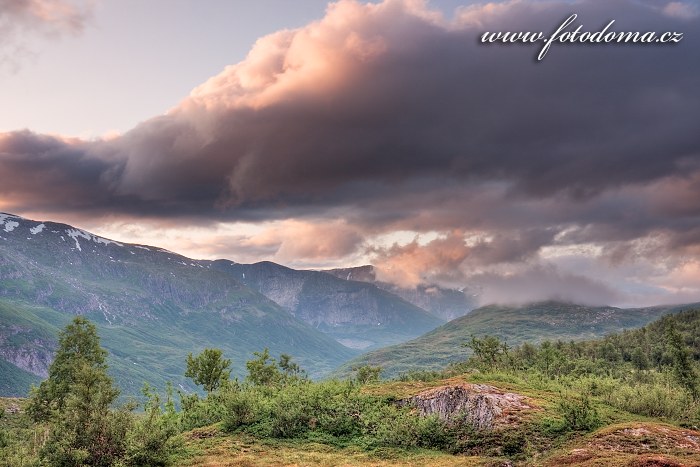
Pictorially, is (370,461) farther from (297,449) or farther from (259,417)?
(259,417)

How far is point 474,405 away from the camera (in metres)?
57.4

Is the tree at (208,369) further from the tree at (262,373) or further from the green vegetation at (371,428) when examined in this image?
the green vegetation at (371,428)

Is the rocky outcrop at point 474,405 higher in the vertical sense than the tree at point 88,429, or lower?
higher

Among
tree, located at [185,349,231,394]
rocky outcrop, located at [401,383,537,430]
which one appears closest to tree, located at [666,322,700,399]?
rocky outcrop, located at [401,383,537,430]

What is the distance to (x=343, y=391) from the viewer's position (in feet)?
243

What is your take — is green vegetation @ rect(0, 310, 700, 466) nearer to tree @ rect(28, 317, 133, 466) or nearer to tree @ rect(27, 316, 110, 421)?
tree @ rect(28, 317, 133, 466)

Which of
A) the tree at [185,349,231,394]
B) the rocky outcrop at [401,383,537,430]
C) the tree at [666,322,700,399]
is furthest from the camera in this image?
the tree at [185,349,231,394]

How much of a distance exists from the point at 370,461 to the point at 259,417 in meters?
24.6

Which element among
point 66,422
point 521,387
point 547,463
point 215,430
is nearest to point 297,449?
point 215,430

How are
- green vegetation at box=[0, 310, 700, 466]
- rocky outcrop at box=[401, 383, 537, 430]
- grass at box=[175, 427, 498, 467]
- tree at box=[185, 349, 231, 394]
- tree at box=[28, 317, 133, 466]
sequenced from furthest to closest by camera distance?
1. tree at box=[185, 349, 231, 394]
2. rocky outcrop at box=[401, 383, 537, 430]
3. grass at box=[175, 427, 498, 467]
4. tree at box=[28, 317, 133, 466]
5. green vegetation at box=[0, 310, 700, 466]

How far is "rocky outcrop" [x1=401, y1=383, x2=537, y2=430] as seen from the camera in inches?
2167

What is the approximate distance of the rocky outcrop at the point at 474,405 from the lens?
5503 cm

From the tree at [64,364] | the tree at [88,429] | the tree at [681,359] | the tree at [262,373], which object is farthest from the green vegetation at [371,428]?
the tree at [262,373]

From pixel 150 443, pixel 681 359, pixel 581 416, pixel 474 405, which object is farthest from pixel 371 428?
pixel 681 359
